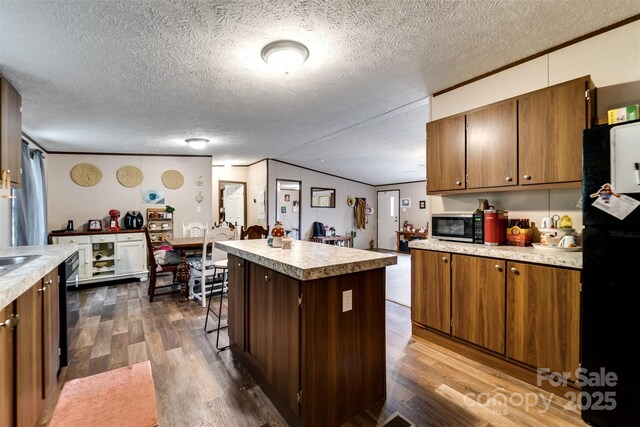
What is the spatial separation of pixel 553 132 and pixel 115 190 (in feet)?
20.7

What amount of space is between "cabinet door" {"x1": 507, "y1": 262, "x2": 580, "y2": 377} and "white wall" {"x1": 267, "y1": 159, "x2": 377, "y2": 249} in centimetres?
564

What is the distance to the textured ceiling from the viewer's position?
168 cm

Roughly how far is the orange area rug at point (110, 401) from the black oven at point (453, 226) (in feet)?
8.41

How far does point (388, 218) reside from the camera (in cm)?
930

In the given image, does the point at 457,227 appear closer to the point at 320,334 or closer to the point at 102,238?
the point at 320,334

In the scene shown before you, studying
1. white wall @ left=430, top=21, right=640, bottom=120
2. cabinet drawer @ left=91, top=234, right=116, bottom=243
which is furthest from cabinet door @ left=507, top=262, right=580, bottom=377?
cabinet drawer @ left=91, top=234, right=116, bottom=243

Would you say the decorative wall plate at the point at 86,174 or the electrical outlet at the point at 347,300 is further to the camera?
the decorative wall plate at the point at 86,174

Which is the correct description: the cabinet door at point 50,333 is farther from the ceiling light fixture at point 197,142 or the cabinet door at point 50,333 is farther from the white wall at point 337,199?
the white wall at point 337,199

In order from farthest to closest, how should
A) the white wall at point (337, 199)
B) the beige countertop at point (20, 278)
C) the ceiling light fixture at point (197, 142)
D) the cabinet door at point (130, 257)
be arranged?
the white wall at point (337, 199)
the cabinet door at point (130, 257)
the ceiling light fixture at point (197, 142)
the beige countertop at point (20, 278)

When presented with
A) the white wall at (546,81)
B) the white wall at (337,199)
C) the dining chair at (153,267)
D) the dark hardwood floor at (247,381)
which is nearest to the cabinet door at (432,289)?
the dark hardwood floor at (247,381)

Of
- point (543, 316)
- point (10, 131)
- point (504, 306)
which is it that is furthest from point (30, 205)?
point (543, 316)

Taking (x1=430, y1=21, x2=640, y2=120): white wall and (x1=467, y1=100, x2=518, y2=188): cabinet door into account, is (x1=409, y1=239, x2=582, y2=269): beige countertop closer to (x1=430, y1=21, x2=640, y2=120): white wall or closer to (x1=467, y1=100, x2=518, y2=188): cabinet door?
(x1=467, y1=100, x2=518, y2=188): cabinet door

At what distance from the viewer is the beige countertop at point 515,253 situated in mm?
1828

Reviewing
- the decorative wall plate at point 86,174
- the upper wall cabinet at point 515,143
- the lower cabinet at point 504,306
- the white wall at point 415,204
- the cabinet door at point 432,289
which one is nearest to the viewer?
the lower cabinet at point 504,306
